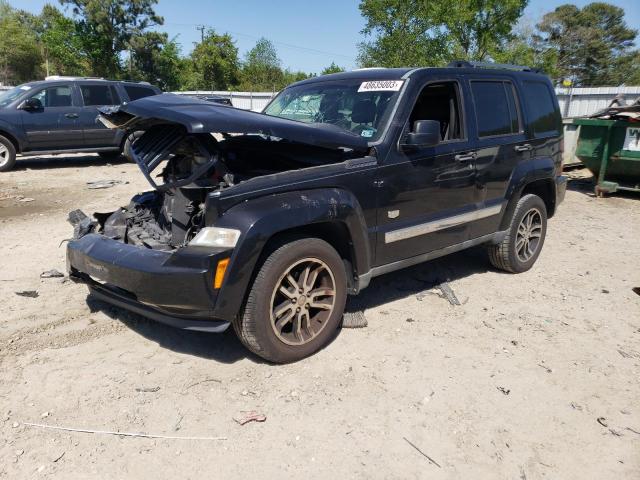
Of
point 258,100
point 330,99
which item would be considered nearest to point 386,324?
point 330,99

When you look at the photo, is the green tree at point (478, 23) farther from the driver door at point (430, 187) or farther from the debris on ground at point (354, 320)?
the debris on ground at point (354, 320)

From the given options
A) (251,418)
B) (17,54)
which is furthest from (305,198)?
(17,54)

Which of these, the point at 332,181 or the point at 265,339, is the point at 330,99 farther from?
the point at 265,339

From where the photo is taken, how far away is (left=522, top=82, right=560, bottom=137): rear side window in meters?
5.21

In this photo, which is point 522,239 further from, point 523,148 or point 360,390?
point 360,390

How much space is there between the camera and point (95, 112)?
1159 cm

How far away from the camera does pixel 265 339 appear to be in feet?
10.8

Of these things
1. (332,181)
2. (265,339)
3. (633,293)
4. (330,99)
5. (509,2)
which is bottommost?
(633,293)

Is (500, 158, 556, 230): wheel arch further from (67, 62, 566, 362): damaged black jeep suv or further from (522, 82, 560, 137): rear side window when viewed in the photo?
(522, 82, 560, 137): rear side window

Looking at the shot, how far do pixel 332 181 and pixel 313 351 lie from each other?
3.85 ft

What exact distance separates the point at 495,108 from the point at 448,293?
1756 mm

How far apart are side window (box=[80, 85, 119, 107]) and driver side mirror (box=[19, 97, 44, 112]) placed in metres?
0.92

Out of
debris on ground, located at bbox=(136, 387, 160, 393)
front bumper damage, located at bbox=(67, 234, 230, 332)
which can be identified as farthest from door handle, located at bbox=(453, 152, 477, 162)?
debris on ground, located at bbox=(136, 387, 160, 393)

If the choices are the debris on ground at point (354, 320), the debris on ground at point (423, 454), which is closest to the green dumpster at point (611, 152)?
the debris on ground at point (354, 320)
